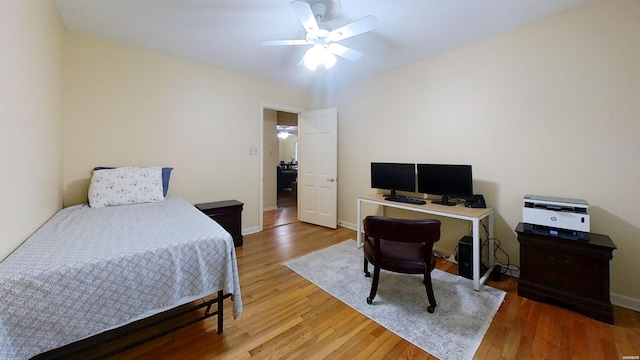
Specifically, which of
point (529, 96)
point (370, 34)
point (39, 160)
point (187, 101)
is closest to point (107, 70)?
point (187, 101)

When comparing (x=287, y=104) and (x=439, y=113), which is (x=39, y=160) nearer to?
(x=287, y=104)

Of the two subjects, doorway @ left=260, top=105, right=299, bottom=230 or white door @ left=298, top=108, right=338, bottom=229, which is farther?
doorway @ left=260, top=105, right=299, bottom=230

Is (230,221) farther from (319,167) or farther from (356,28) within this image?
(356,28)

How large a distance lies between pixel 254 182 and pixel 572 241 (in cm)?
374

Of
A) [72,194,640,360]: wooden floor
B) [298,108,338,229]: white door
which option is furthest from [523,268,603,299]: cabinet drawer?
[298,108,338,229]: white door

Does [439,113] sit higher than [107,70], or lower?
lower

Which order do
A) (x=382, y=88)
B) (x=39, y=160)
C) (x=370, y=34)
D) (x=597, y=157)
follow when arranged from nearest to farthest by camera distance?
(x=39, y=160), (x=597, y=157), (x=370, y=34), (x=382, y=88)

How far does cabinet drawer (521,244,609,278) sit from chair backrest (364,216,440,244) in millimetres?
1035

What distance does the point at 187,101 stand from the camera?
325 cm

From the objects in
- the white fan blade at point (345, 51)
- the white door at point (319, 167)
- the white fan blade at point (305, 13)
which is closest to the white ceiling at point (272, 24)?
the white fan blade at point (345, 51)

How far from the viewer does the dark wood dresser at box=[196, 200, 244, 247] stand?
3.17m

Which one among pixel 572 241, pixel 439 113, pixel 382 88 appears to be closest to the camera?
pixel 572 241

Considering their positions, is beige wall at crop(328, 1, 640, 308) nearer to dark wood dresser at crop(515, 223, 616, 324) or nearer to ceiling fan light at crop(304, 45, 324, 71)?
dark wood dresser at crop(515, 223, 616, 324)

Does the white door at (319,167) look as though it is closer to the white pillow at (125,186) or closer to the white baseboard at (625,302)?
the white pillow at (125,186)
